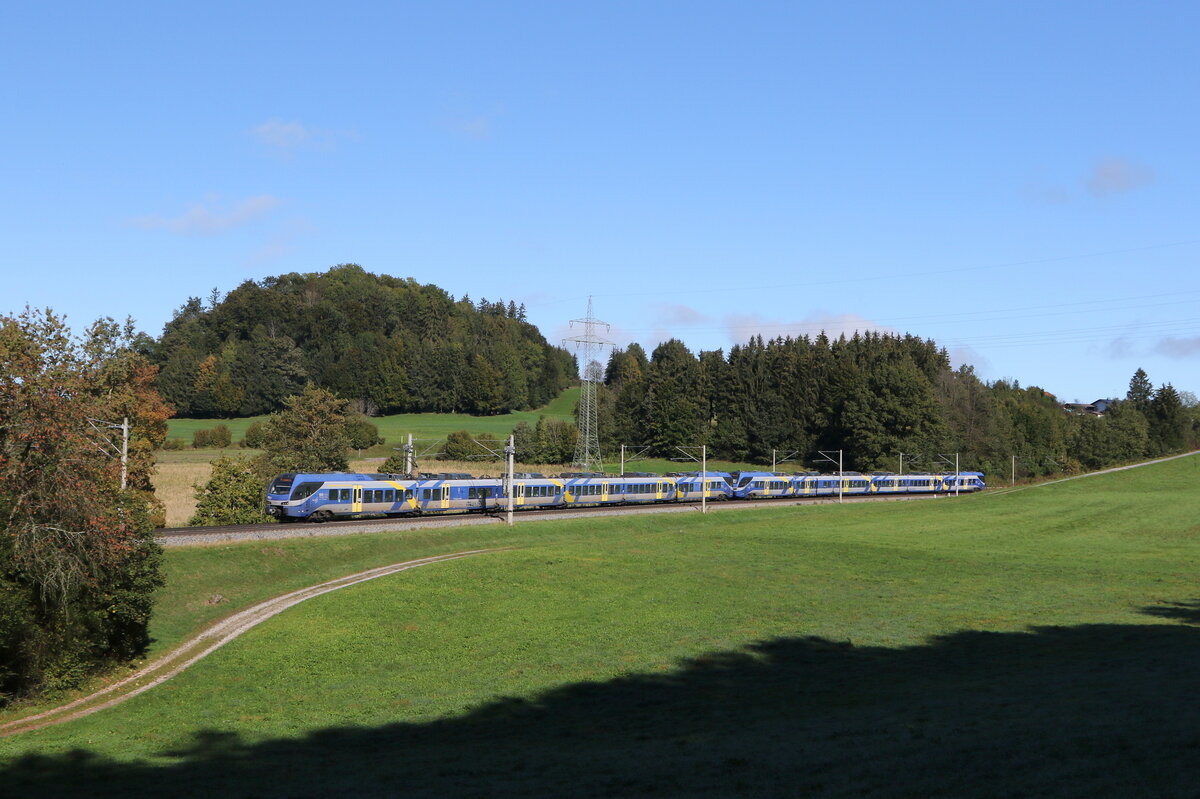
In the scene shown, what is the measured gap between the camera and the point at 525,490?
249 feet

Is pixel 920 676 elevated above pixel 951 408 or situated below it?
below

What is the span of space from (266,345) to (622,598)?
498 ft

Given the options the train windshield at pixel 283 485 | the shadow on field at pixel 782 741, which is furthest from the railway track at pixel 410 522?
the shadow on field at pixel 782 741

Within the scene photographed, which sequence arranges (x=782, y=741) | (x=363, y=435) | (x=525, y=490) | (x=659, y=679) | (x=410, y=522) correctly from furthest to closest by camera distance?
(x=363, y=435), (x=525, y=490), (x=410, y=522), (x=659, y=679), (x=782, y=741)

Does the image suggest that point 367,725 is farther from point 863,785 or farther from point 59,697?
point 863,785

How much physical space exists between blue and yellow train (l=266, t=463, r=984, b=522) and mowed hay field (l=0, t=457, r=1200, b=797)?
708 centimetres

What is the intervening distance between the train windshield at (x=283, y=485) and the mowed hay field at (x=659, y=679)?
8.97 metres

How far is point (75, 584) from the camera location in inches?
1211

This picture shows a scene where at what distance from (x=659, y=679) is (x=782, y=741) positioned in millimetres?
9753

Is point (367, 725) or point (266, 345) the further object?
point (266, 345)

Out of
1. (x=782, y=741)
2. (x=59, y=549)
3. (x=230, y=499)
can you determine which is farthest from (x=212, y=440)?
(x=782, y=741)

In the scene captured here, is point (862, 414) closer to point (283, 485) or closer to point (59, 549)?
point (283, 485)

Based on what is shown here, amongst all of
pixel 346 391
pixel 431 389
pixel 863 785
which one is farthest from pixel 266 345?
pixel 863 785

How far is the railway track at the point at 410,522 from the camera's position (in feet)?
162
